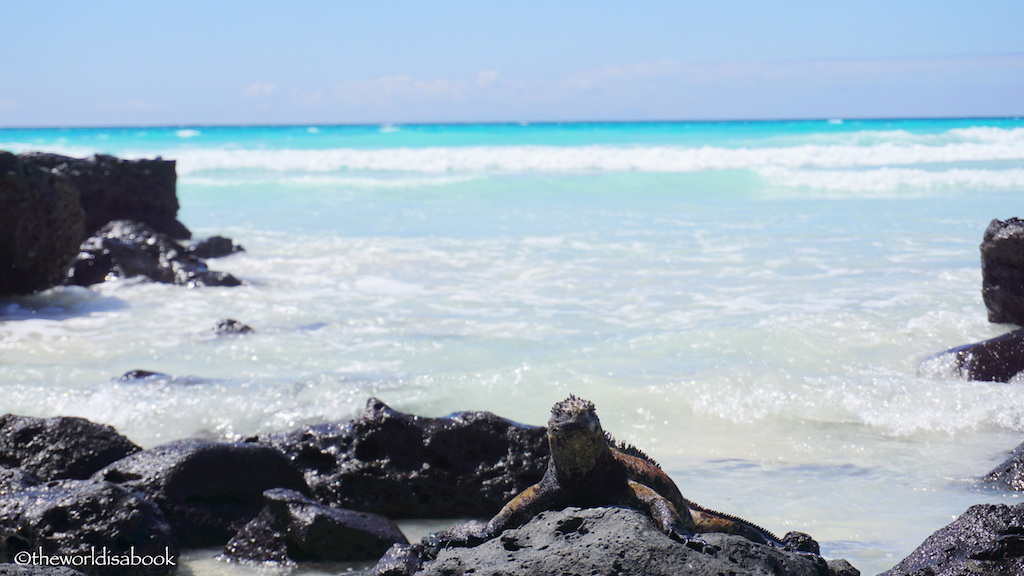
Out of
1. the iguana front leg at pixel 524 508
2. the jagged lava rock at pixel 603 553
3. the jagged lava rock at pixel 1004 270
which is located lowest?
the iguana front leg at pixel 524 508

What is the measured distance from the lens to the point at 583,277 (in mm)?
10461

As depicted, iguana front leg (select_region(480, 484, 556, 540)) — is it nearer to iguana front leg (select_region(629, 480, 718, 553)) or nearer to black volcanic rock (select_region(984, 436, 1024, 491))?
iguana front leg (select_region(629, 480, 718, 553))

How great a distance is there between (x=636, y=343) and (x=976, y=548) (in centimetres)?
443

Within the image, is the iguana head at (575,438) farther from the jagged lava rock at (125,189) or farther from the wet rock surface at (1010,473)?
the jagged lava rock at (125,189)

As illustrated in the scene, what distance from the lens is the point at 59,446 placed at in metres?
4.40

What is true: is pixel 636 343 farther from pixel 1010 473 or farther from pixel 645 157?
pixel 645 157

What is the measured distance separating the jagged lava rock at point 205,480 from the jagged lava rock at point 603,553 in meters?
1.72

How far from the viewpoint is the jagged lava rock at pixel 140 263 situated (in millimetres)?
10461

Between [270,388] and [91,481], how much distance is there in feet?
7.49

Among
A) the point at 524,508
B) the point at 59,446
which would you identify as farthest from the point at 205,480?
the point at 524,508

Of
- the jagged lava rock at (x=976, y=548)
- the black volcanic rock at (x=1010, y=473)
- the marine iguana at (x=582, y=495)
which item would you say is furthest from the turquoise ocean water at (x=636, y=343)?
the marine iguana at (x=582, y=495)

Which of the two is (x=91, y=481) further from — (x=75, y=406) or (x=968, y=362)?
(x=968, y=362)

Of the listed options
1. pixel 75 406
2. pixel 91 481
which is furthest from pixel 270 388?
pixel 91 481

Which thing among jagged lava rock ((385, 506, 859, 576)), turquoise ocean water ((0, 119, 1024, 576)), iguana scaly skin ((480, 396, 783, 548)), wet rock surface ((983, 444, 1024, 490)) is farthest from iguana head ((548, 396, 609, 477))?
wet rock surface ((983, 444, 1024, 490))
